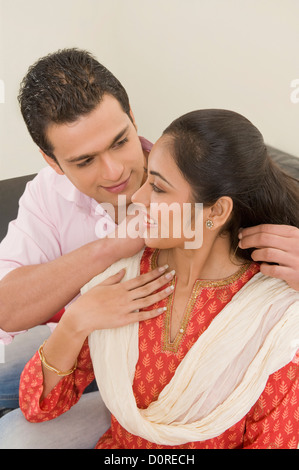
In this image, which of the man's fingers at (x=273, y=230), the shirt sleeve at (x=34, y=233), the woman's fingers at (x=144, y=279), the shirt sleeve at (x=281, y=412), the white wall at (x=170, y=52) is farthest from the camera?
the white wall at (x=170, y=52)

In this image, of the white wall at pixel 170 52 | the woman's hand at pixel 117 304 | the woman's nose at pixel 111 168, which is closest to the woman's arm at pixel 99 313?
the woman's hand at pixel 117 304

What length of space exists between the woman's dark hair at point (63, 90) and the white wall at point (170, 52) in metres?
0.66

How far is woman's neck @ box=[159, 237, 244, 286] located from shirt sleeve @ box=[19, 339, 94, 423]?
341mm

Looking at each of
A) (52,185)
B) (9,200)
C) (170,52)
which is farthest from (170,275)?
(170,52)

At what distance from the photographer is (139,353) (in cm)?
127

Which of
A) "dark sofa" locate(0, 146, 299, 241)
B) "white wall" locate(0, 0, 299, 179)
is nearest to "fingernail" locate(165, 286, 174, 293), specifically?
"white wall" locate(0, 0, 299, 179)

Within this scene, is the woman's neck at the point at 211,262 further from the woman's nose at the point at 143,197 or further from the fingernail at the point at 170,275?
the woman's nose at the point at 143,197

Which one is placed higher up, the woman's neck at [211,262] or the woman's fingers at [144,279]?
the woman's neck at [211,262]

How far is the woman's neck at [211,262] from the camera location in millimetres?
1265

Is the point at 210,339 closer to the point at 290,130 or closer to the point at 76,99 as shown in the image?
the point at 76,99

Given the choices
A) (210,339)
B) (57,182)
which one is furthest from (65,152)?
(210,339)

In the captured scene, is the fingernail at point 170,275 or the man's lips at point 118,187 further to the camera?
the man's lips at point 118,187

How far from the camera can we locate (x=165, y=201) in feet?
3.86
